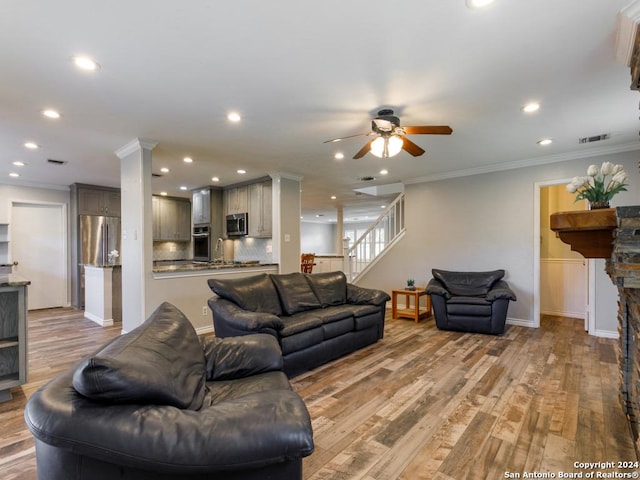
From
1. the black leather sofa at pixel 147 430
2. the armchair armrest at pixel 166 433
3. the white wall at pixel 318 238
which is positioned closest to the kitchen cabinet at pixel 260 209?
the black leather sofa at pixel 147 430

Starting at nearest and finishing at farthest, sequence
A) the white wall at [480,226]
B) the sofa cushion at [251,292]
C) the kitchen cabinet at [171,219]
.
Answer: the sofa cushion at [251,292] → the white wall at [480,226] → the kitchen cabinet at [171,219]

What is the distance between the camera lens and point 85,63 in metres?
2.29

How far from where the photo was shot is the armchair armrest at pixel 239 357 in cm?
198

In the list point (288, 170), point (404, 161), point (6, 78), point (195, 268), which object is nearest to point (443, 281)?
A: point (404, 161)

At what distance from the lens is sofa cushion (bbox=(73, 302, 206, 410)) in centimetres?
107

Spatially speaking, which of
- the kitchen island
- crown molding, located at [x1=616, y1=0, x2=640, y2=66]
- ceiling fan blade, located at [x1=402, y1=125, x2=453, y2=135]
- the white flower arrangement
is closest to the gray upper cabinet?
the kitchen island

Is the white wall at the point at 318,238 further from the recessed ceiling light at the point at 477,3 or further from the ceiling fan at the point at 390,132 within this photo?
the recessed ceiling light at the point at 477,3

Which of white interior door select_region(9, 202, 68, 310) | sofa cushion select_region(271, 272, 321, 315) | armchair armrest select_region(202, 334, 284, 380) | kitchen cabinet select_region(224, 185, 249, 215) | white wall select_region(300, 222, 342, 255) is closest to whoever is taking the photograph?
armchair armrest select_region(202, 334, 284, 380)

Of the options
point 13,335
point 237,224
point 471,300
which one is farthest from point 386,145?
point 237,224

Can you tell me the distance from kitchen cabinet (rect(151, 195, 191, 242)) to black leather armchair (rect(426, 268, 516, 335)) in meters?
5.81

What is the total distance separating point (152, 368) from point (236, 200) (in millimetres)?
5710

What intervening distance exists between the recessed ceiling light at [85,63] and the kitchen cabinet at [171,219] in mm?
5495

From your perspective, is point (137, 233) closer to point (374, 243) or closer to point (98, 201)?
point (98, 201)

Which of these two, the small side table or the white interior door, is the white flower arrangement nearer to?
the small side table
